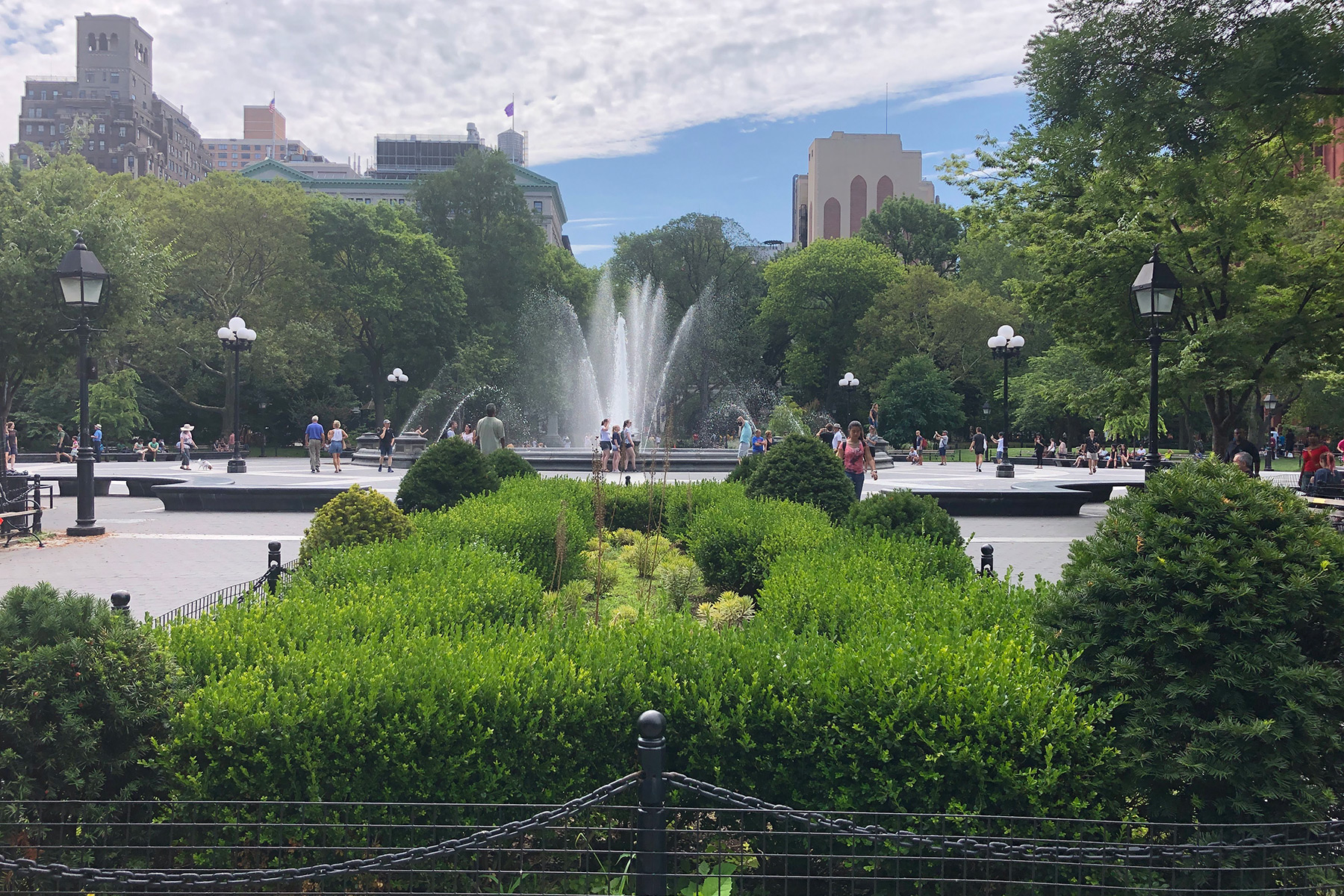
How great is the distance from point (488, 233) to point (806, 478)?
44.1 m

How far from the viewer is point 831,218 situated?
4018 inches

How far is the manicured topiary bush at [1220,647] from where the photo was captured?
316 cm

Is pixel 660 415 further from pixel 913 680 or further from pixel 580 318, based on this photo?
pixel 913 680

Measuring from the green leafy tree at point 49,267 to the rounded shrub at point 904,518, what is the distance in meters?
15.8

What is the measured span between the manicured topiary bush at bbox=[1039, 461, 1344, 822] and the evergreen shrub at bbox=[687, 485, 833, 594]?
360 centimetres

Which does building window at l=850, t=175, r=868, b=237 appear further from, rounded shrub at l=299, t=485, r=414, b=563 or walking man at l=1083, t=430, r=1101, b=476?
rounded shrub at l=299, t=485, r=414, b=563

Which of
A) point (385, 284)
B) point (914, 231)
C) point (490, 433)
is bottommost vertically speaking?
point (490, 433)

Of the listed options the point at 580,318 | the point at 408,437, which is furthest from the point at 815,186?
the point at 408,437

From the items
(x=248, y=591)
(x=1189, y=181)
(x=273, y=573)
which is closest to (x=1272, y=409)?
(x=1189, y=181)

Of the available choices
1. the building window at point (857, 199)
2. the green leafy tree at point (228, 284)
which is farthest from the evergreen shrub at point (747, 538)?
the building window at point (857, 199)

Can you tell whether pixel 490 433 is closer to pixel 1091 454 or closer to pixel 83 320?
pixel 83 320

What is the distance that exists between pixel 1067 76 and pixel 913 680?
7394 mm

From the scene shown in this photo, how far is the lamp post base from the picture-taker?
13484mm

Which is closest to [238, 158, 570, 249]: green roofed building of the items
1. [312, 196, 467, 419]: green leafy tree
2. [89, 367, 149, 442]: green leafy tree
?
[312, 196, 467, 419]: green leafy tree
